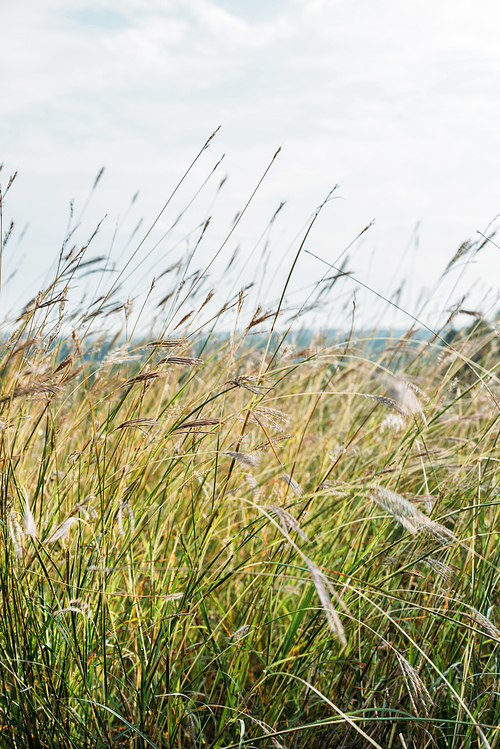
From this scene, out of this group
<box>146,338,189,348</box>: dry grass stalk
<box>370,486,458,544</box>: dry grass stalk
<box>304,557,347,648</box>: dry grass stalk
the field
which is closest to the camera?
<box>304,557,347,648</box>: dry grass stalk

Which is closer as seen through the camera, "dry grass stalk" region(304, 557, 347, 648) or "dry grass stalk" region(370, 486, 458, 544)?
"dry grass stalk" region(304, 557, 347, 648)

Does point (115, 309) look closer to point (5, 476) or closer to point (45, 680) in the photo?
point (5, 476)

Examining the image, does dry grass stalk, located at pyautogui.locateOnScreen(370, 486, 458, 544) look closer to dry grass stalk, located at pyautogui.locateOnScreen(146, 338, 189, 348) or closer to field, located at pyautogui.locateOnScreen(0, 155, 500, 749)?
field, located at pyautogui.locateOnScreen(0, 155, 500, 749)

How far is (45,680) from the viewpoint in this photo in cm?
114

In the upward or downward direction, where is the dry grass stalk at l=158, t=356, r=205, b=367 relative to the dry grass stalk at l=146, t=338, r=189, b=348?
downward

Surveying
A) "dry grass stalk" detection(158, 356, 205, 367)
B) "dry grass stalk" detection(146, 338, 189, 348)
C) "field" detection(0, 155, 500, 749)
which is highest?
"dry grass stalk" detection(146, 338, 189, 348)

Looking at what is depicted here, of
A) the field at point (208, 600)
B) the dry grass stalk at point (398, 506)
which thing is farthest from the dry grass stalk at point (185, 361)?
the dry grass stalk at point (398, 506)

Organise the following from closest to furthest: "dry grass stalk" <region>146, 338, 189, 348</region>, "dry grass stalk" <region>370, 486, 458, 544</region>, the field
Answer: "dry grass stalk" <region>370, 486, 458, 544</region>
the field
"dry grass stalk" <region>146, 338, 189, 348</region>

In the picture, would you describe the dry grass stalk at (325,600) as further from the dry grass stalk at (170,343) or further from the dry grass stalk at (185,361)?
the dry grass stalk at (170,343)

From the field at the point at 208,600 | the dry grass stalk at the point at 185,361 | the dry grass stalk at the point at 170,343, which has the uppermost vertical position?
the dry grass stalk at the point at 170,343

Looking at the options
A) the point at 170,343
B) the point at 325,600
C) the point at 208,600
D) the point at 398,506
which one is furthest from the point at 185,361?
the point at 208,600

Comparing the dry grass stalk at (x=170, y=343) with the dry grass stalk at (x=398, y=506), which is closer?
the dry grass stalk at (x=398, y=506)

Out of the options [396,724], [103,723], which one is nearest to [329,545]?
[396,724]

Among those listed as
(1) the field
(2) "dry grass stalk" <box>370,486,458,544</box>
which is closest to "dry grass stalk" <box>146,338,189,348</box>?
(1) the field
